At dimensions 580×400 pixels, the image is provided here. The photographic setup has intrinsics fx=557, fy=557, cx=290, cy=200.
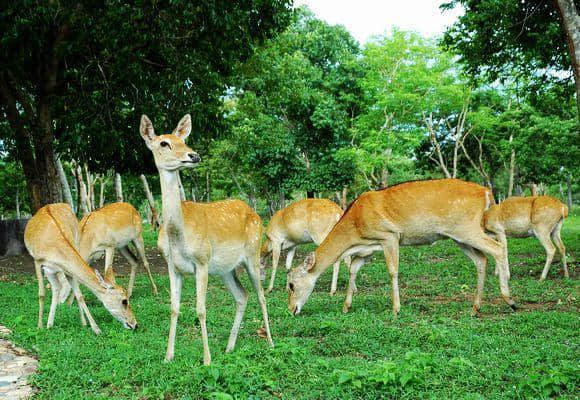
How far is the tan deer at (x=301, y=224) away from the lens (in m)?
12.4

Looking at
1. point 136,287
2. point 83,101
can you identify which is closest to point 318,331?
point 136,287

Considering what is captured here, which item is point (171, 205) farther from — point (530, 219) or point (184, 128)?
point (530, 219)

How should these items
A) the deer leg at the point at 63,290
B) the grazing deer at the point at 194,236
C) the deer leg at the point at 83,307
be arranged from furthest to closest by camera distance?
the deer leg at the point at 63,290
the deer leg at the point at 83,307
the grazing deer at the point at 194,236

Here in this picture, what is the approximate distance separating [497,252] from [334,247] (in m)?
2.50

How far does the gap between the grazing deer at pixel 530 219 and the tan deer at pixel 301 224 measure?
354cm

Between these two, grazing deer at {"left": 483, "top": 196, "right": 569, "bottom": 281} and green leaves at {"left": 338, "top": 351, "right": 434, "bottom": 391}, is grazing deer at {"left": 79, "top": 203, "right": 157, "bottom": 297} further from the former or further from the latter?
grazing deer at {"left": 483, "top": 196, "right": 569, "bottom": 281}

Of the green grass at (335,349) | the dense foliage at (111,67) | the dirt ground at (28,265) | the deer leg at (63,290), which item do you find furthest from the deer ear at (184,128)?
the dirt ground at (28,265)

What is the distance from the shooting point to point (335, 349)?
659 cm

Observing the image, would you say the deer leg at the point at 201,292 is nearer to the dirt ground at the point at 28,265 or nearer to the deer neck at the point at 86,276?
the deer neck at the point at 86,276

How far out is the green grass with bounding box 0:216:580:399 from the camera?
5.06m

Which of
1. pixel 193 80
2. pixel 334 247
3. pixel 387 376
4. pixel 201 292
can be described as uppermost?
Answer: pixel 193 80

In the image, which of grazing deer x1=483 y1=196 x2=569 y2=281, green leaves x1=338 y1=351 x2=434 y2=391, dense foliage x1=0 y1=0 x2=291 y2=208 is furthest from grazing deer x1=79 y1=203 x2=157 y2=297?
grazing deer x1=483 y1=196 x2=569 y2=281

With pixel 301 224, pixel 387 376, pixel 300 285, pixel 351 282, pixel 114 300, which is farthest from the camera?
pixel 301 224

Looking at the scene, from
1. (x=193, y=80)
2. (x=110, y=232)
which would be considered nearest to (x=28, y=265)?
(x=110, y=232)
